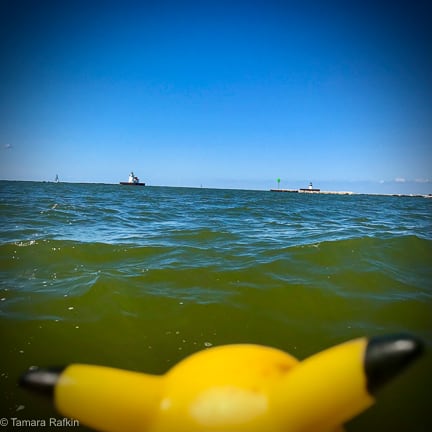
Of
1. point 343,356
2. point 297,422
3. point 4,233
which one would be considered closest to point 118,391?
point 297,422

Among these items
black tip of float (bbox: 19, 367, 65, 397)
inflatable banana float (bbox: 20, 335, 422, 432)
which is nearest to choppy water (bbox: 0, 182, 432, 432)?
black tip of float (bbox: 19, 367, 65, 397)

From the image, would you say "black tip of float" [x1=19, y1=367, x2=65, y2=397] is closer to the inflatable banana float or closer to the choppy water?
the inflatable banana float

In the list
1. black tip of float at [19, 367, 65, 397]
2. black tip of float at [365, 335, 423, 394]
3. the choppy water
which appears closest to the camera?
black tip of float at [365, 335, 423, 394]

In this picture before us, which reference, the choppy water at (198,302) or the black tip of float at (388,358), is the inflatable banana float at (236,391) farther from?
the choppy water at (198,302)

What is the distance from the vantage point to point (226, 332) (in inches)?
130

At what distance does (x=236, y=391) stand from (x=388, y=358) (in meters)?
0.64

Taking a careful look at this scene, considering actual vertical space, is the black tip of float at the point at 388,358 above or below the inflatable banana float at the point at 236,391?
above

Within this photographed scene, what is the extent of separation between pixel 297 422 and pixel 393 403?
1847 mm

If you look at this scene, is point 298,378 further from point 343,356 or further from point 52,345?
point 52,345

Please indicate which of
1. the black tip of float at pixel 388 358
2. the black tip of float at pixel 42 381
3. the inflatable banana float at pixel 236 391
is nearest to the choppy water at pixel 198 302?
the black tip of float at pixel 42 381

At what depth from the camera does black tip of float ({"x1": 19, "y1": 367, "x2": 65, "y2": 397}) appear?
1262 millimetres

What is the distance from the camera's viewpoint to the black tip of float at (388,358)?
0.95 metres

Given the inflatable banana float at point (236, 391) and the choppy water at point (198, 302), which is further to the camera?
the choppy water at point (198, 302)

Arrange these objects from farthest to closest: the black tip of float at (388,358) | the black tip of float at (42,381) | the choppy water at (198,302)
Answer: the choppy water at (198,302) < the black tip of float at (42,381) < the black tip of float at (388,358)
